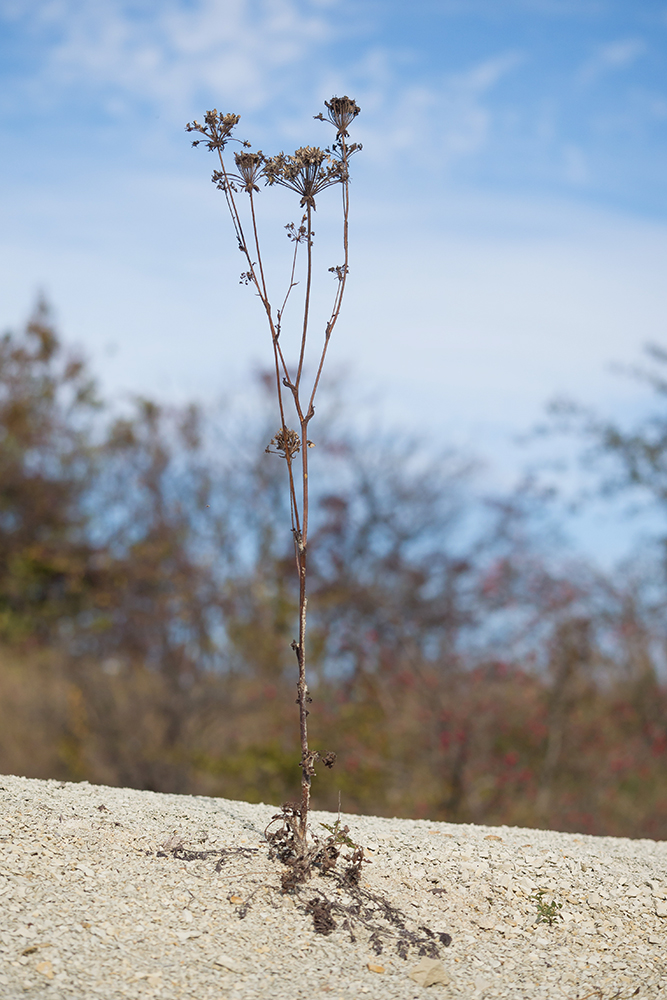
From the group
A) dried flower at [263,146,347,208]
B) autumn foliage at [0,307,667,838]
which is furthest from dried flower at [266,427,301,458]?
autumn foliage at [0,307,667,838]

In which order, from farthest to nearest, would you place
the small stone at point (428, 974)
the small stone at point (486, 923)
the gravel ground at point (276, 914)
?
the small stone at point (486, 923) → the small stone at point (428, 974) → the gravel ground at point (276, 914)

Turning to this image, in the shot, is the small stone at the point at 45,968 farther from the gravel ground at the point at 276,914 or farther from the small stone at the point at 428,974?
the small stone at the point at 428,974

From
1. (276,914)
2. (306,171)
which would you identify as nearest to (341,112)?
(306,171)

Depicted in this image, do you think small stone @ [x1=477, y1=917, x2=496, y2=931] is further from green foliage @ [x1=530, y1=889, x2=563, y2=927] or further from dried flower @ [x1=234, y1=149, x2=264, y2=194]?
A: dried flower @ [x1=234, y1=149, x2=264, y2=194]

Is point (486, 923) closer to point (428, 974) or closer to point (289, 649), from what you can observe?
point (428, 974)

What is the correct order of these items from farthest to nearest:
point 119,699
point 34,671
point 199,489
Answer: point 199,489, point 34,671, point 119,699

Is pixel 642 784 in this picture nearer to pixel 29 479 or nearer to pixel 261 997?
pixel 261 997

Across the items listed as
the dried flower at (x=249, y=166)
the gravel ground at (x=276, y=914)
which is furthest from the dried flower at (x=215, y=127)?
the gravel ground at (x=276, y=914)

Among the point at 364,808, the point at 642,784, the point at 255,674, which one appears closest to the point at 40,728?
the point at 255,674
